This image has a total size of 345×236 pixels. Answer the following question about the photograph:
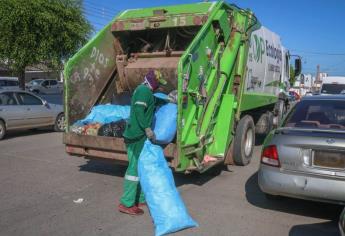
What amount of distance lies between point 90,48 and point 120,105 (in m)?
1.18

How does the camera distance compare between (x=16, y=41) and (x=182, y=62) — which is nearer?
(x=182, y=62)

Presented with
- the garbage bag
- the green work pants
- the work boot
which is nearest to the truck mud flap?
the garbage bag

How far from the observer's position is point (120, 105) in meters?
7.98

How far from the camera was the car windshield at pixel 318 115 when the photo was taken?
5.61m

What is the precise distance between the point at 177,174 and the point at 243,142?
1535mm

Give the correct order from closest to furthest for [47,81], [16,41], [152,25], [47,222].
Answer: [47,222]
[152,25]
[16,41]
[47,81]

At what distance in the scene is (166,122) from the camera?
5.68 m

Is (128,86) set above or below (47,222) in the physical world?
above

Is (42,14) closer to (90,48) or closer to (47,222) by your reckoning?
(90,48)

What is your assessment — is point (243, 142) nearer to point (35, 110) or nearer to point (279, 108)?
point (279, 108)

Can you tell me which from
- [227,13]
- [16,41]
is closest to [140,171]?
[227,13]

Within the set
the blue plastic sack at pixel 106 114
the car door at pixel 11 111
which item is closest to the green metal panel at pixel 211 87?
the blue plastic sack at pixel 106 114

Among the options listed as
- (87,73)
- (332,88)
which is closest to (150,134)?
(87,73)

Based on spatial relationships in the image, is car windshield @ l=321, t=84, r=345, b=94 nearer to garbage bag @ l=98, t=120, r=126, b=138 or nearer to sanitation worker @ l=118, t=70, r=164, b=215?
garbage bag @ l=98, t=120, r=126, b=138
